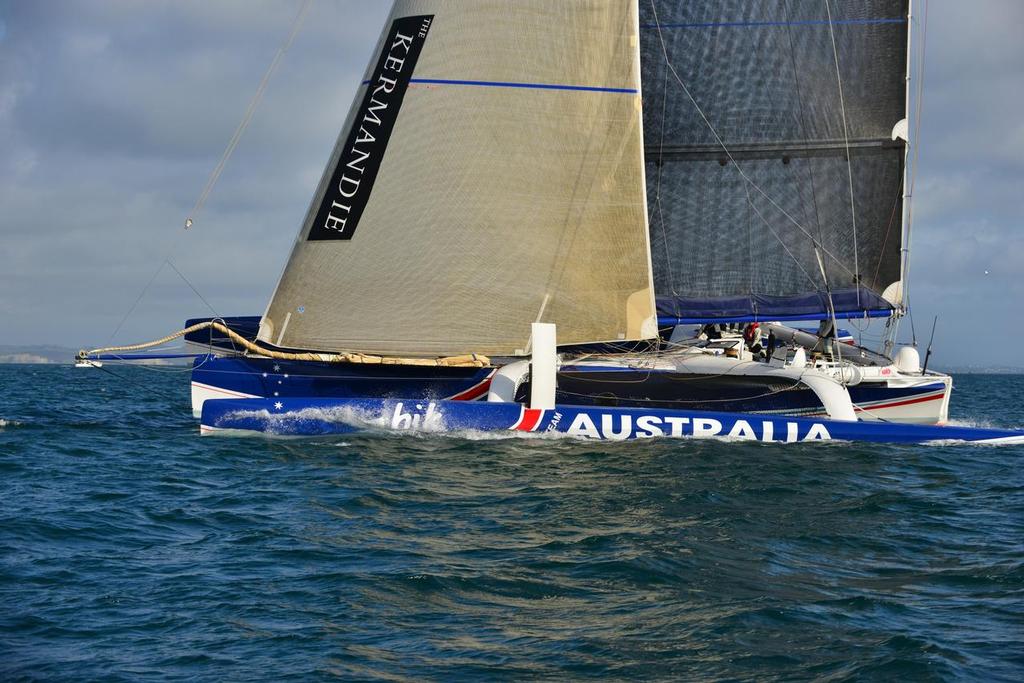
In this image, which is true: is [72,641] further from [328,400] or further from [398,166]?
[398,166]

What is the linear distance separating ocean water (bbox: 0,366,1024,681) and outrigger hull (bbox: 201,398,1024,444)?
976 millimetres

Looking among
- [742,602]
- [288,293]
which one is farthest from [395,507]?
[288,293]

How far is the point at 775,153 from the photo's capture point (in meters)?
18.6

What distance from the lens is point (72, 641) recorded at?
20.6ft

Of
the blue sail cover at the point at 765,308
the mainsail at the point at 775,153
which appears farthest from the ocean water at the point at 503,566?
the mainsail at the point at 775,153

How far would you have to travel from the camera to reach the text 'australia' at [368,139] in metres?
16.2

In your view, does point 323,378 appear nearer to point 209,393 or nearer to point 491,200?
point 209,393

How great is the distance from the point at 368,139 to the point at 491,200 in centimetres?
204

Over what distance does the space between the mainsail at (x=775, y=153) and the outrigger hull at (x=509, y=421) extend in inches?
148

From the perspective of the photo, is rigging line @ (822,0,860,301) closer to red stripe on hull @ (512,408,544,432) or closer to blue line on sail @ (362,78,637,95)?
blue line on sail @ (362,78,637,95)

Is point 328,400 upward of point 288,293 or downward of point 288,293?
downward

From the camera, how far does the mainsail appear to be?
18406 mm

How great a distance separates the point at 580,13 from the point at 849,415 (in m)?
7.05

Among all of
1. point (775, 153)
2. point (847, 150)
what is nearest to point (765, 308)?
point (775, 153)
